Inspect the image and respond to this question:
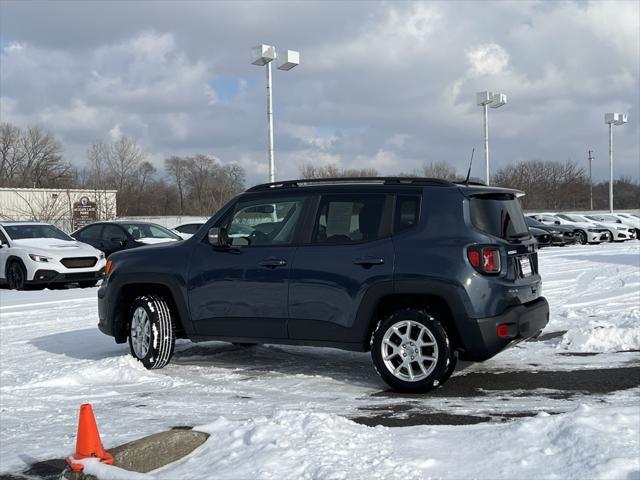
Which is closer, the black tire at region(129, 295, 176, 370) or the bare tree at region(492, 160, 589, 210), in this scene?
the black tire at region(129, 295, 176, 370)

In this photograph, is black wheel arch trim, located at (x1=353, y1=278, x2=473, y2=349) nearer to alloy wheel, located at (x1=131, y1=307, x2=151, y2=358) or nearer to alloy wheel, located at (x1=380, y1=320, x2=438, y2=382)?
→ alloy wheel, located at (x1=380, y1=320, x2=438, y2=382)

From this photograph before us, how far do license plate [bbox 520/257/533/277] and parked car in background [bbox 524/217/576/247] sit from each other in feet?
83.0

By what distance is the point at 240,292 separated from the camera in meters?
6.97

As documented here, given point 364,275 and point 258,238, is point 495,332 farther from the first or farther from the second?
point 258,238

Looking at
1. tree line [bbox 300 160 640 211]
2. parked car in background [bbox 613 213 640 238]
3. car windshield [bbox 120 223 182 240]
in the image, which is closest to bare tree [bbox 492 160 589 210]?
tree line [bbox 300 160 640 211]

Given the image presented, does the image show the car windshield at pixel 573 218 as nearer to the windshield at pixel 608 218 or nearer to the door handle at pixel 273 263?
the windshield at pixel 608 218

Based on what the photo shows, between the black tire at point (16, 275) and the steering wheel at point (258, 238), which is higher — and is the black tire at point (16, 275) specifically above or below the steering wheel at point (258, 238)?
below

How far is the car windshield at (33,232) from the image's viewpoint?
1706cm

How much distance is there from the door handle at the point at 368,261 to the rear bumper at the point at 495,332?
912 millimetres

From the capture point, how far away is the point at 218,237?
7133mm

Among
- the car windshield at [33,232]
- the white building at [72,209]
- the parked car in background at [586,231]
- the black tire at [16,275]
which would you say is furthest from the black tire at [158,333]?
the parked car in background at [586,231]

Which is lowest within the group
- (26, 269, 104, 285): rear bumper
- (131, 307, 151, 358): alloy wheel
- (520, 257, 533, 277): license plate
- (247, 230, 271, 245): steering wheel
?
(131, 307, 151, 358): alloy wheel

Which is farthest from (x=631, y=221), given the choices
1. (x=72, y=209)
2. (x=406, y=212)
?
(x=406, y=212)

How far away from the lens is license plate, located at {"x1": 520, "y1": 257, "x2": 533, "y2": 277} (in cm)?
654
